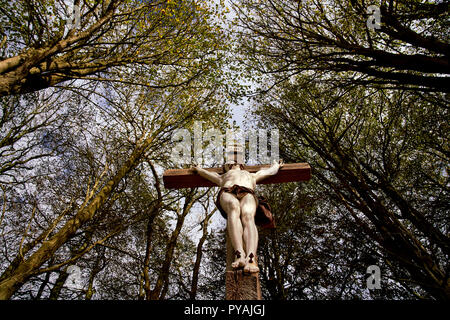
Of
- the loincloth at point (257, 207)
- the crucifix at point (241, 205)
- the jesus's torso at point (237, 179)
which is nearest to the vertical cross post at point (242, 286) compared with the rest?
the crucifix at point (241, 205)

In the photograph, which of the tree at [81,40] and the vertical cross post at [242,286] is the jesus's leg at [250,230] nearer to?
the vertical cross post at [242,286]

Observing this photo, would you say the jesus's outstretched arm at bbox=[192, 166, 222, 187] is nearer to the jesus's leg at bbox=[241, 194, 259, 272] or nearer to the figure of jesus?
the figure of jesus

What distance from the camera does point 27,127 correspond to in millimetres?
8539

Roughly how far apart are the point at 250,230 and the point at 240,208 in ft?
1.17

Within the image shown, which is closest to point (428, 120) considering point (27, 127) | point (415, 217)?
point (415, 217)

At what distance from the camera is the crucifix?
280 centimetres

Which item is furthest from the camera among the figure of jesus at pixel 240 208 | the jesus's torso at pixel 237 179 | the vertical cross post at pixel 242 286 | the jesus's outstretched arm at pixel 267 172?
the jesus's outstretched arm at pixel 267 172

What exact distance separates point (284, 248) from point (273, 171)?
6.28 meters

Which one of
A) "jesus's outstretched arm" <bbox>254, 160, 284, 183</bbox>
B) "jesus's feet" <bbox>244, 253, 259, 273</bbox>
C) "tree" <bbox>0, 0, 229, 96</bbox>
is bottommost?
"jesus's feet" <bbox>244, 253, 259, 273</bbox>

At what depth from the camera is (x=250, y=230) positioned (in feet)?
10.9

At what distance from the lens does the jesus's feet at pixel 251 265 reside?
2818 mm

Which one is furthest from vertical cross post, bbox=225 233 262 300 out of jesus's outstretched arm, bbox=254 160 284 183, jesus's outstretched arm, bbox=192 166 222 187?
jesus's outstretched arm, bbox=254 160 284 183
